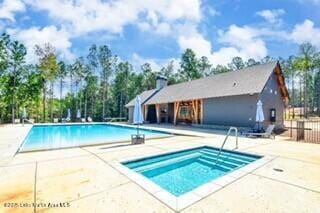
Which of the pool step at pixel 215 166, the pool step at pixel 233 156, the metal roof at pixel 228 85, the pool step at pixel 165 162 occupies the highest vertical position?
the metal roof at pixel 228 85

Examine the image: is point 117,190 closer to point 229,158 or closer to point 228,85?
point 229,158

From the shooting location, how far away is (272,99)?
17.0 meters

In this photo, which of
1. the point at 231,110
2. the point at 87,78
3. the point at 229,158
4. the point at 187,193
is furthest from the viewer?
the point at 87,78

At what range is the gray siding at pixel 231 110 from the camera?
1545 cm

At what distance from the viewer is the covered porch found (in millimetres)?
20750

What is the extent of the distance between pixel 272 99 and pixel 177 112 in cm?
985

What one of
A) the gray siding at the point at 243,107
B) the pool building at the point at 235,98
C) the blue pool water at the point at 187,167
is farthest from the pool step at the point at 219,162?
the gray siding at the point at 243,107

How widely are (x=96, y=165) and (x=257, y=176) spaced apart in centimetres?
426

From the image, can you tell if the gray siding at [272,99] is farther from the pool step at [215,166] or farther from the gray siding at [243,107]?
the pool step at [215,166]

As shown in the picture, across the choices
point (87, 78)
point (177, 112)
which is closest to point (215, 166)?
point (177, 112)

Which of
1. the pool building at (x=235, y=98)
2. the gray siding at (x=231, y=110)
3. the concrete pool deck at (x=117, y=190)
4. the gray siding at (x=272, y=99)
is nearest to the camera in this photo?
the concrete pool deck at (x=117, y=190)

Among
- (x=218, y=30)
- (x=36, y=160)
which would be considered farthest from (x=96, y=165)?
(x=218, y=30)

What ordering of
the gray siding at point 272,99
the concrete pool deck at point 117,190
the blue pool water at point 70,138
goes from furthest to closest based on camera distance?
the gray siding at point 272,99, the blue pool water at point 70,138, the concrete pool deck at point 117,190

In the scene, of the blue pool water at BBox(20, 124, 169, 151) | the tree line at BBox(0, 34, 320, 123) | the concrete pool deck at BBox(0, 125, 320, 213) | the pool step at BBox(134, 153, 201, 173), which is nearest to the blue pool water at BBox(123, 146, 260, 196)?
the pool step at BBox(134, 153, 201, 173)
